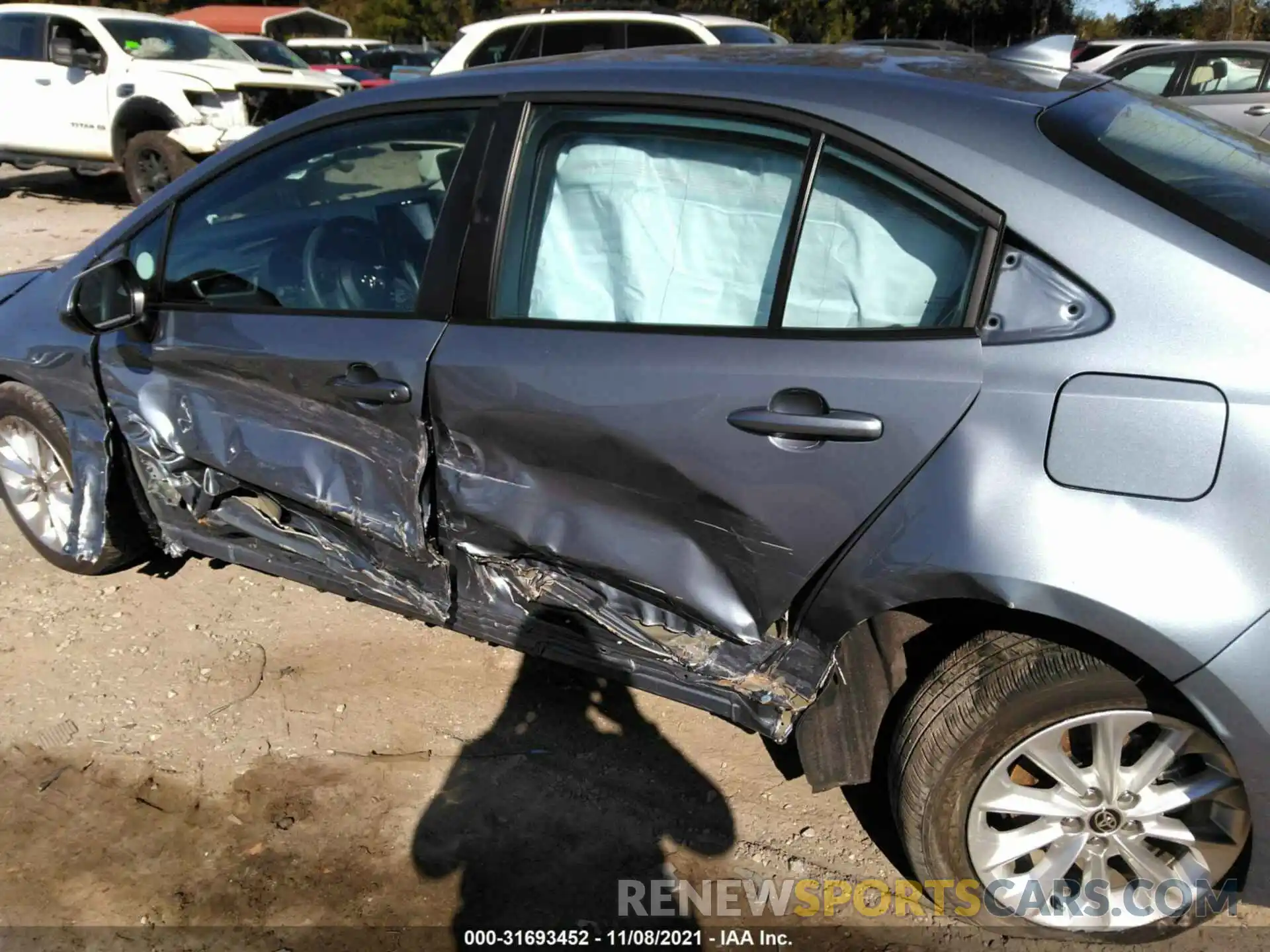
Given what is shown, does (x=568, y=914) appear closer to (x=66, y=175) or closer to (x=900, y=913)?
(x=900, y=913)

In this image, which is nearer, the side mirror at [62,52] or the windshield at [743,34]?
the windshield at [743,34]

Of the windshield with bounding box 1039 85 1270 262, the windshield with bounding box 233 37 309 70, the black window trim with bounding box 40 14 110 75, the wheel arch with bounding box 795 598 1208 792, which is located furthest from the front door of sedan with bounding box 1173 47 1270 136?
the black window trim with bounding box 40 14 110 75

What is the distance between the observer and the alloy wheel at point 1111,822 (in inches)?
76.0

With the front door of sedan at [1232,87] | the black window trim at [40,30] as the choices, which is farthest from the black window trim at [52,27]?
the front door of sedan at [1232,87]

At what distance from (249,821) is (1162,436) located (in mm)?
2340

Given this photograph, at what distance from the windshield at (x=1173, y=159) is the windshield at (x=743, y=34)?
23.9ft

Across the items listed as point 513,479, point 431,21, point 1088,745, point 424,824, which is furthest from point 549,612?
point 431,21

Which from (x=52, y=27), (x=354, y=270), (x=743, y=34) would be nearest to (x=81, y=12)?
(x=52, y=27)

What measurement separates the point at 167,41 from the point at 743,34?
6.28 meters

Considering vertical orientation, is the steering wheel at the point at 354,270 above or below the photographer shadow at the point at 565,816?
above

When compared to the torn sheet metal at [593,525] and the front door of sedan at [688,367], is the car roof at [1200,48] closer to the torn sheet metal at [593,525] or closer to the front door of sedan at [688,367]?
the front door of sedan at [688,367]

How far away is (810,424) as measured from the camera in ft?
6.41

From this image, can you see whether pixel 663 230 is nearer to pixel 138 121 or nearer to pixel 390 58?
pixel 138 121

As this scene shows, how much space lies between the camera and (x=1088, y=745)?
2.02 meters
